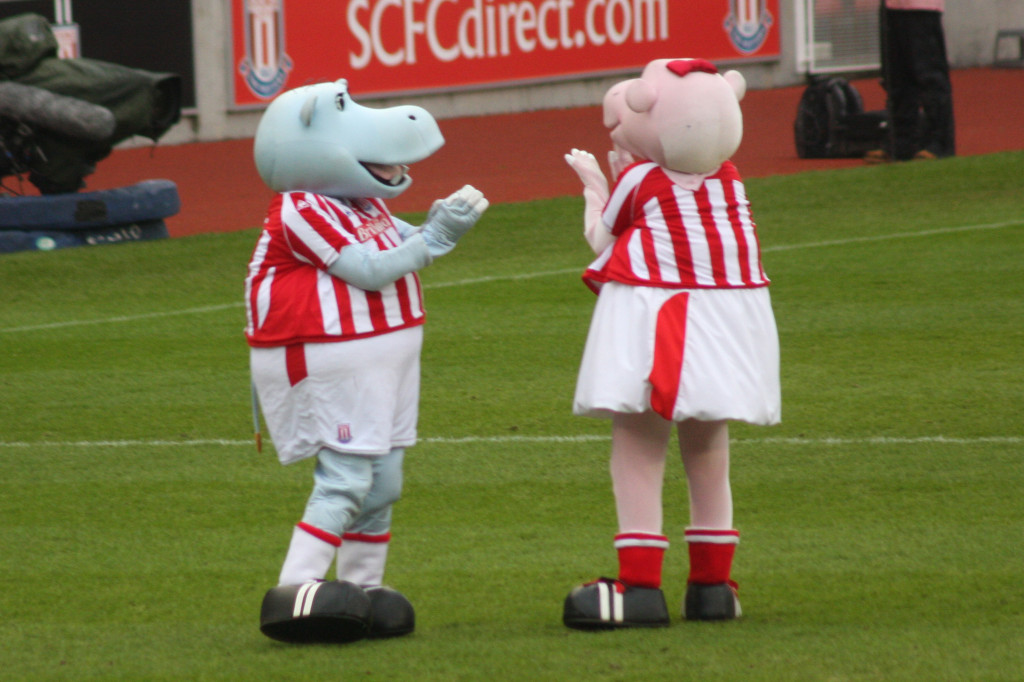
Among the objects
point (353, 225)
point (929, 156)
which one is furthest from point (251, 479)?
point (929, 156)

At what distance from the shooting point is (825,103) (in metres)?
14.7

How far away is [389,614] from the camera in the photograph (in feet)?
12.3

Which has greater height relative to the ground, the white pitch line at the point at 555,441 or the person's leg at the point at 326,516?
the person's leg at the point at 326,516

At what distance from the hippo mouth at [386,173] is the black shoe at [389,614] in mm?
981

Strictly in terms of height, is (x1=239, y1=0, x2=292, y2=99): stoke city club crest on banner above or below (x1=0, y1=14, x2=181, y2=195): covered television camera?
above

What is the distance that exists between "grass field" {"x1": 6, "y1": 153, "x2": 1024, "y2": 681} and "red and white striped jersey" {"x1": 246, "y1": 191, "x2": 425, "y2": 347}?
74cm

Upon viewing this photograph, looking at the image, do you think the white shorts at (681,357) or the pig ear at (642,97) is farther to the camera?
the pig ear at (642,97)

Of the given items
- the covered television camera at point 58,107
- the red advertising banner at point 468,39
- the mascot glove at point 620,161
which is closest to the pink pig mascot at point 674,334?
the mascot glove at point 620,161

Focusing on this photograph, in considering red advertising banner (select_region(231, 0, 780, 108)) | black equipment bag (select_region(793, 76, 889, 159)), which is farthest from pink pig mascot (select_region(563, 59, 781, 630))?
red advertising banner (select_region(231, 0, 780, 108))

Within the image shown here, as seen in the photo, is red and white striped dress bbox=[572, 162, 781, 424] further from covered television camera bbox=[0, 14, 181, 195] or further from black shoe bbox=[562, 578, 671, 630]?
covered television camera bbox=[0, 14, 181, 195]

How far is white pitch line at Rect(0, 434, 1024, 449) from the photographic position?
5.72m

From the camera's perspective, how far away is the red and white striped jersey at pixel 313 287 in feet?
11.9

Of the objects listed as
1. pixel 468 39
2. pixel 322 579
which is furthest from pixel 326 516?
pixel 468 39

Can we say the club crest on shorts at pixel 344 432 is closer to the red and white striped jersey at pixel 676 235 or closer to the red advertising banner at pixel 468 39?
the red and white striped jersey at pixel 676 235
